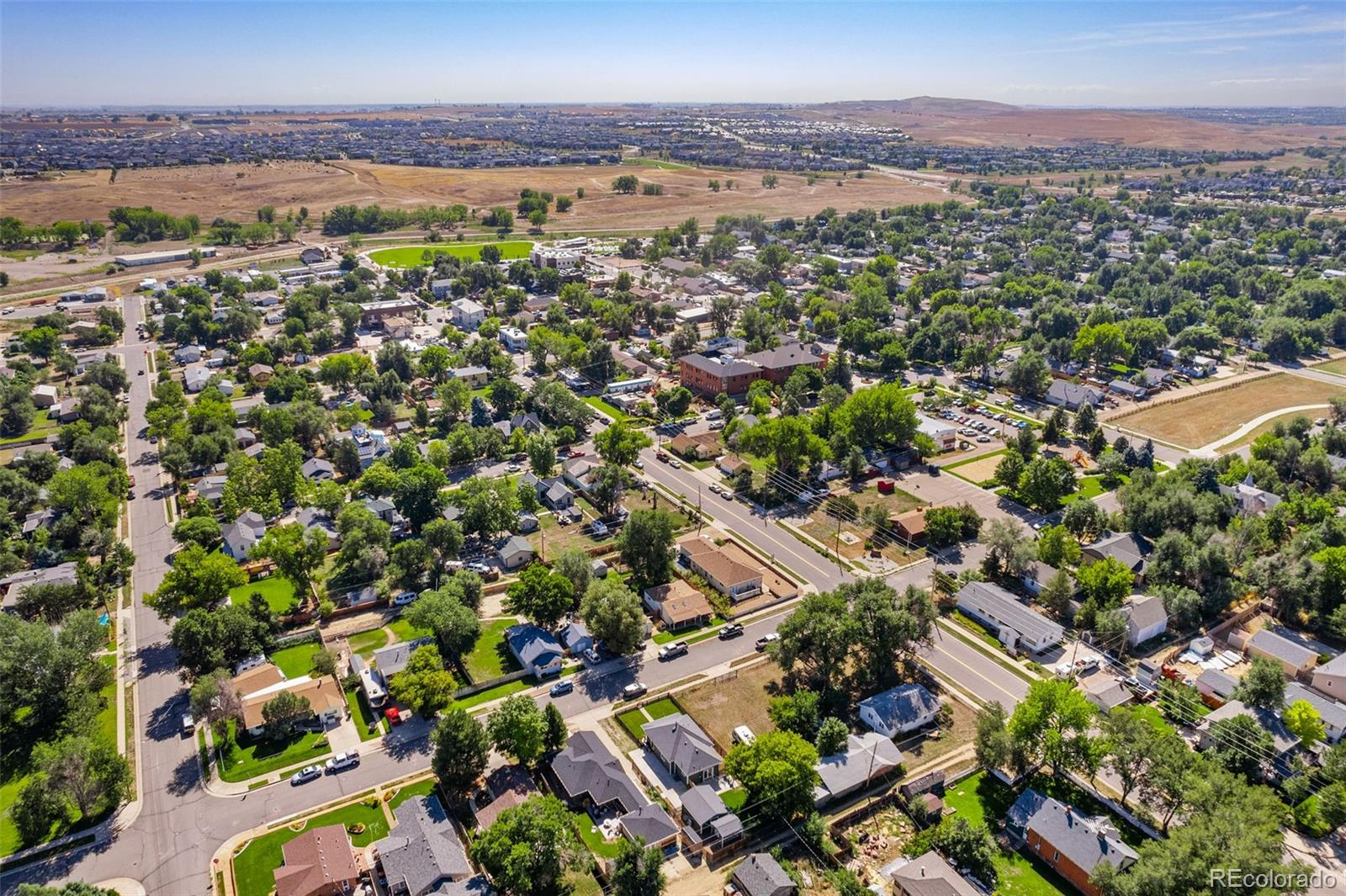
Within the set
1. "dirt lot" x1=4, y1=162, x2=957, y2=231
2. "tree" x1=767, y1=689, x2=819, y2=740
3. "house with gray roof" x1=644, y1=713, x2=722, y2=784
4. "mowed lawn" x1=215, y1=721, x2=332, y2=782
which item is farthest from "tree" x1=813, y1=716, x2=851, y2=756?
"dirt lot" x1=4, y1=162, x2=957, y2=231

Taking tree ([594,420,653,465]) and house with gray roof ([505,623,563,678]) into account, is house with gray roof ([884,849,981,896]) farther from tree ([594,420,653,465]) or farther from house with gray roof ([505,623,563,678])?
tree ([594,420,653,465])

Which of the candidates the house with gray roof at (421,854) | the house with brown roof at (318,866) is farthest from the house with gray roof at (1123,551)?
the house with brown roof at (318,866)

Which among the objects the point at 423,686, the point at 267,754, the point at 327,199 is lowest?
the point at 267,754

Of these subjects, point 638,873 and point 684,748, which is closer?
point 638,873

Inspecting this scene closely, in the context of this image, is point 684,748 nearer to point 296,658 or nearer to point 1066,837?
Result: point 1066,837

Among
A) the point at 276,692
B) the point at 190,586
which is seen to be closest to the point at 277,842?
the point at 276,692

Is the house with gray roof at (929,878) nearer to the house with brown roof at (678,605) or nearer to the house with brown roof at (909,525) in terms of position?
the house with brown roof at (678,605)

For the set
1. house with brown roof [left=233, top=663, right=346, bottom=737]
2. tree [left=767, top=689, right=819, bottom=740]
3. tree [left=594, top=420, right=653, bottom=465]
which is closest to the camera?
tree [left=767, top=689, right=819, bottom=740]

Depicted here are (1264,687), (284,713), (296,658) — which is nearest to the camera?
(1264,687)
